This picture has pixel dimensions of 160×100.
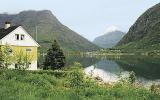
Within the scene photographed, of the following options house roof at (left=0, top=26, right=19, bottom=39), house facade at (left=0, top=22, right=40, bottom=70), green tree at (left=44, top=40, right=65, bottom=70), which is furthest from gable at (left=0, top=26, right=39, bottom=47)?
green tree at (left=44, top=40, right=65, bottom=70)

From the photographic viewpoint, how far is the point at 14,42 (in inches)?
3268

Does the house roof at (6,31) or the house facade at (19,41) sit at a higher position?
the house roof at (6,31)

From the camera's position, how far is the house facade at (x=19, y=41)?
82.0 meters

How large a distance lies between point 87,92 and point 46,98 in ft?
13.9

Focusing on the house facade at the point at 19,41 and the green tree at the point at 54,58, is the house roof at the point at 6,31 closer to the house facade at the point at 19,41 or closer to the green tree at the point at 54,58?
the house facade at the point at 19,41

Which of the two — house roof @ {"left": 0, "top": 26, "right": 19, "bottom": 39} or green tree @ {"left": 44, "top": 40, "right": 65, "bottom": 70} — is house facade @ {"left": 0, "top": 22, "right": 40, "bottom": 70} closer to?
house roof @ {"left": 0, "top": 26, "right": 19, "bottom": 39}

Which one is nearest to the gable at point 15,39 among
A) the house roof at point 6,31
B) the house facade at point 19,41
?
the house facade at point 19,41

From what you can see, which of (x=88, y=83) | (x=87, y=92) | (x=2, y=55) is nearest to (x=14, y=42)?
(x=2, y=55)

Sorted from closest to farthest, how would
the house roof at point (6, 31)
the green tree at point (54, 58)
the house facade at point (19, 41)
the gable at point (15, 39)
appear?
the green tree at point (54, 58)
the gable at point (15, 39)
the house facade at point (19, 41)
the house roof at point (6, 31)

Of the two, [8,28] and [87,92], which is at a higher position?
[8,28]

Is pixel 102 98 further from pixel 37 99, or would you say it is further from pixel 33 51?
pixel 33 51

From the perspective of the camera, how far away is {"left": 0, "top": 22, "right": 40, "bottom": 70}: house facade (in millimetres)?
81963

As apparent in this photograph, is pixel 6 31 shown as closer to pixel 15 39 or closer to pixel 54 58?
pixel 15 39

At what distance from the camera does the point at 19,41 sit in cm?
8369
